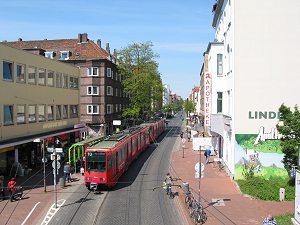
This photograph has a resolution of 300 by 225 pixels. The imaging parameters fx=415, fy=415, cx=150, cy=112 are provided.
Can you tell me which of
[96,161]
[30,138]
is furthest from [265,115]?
[30,138]

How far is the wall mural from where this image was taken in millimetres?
27266

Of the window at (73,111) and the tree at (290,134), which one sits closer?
the tree at (290,134)

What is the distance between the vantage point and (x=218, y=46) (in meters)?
36.2

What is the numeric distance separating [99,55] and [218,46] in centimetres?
2936

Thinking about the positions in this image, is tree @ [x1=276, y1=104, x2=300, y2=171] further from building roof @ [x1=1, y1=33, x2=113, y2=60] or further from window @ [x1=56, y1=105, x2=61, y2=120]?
building roof @ [x1=1, y1=33, x2=113, y2=60]

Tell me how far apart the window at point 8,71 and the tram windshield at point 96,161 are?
9563 mm

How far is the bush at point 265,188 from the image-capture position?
23.4 metres

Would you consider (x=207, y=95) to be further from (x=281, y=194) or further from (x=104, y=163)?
(x=281, y=194)

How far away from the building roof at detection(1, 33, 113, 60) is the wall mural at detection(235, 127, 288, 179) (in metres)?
37.7

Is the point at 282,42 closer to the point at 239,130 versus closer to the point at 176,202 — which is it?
the point at 239,130

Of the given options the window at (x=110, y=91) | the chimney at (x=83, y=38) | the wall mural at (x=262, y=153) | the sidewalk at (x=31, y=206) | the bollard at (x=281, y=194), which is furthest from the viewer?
the chimney at (x=83, y=38)

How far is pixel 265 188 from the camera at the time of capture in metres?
24.3

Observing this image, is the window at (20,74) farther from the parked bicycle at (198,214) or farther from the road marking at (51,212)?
the parked bicycle at (198,214)

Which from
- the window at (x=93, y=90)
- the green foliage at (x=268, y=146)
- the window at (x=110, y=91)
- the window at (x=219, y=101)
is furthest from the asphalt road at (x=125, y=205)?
the window at (x=110, y=91)
